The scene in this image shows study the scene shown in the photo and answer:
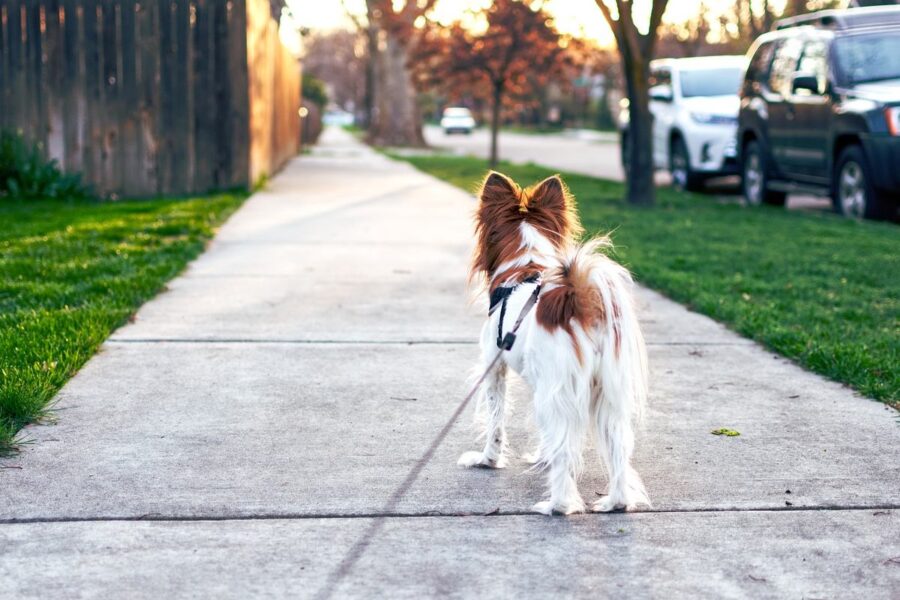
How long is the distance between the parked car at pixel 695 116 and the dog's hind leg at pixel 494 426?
12.1m

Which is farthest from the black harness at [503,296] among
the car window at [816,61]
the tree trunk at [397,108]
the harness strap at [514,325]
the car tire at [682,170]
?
the tree trunk at [397,108]

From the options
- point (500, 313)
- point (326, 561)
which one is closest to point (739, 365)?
point (500, 313)

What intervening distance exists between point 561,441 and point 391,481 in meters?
0.72

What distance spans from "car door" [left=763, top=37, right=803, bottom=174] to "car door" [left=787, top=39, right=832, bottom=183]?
0.09 m

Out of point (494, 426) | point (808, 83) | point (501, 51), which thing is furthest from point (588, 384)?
point (501, 51)

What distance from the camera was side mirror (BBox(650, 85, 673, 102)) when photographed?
17145mm

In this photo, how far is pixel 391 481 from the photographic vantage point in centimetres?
404

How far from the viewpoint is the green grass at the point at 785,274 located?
19.7 feet

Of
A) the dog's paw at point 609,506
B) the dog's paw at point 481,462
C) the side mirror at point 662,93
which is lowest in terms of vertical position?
the dog's paw at point 609,506

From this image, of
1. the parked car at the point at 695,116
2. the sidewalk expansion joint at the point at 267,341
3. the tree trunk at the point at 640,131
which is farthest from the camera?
the parked car at the point at 695,116

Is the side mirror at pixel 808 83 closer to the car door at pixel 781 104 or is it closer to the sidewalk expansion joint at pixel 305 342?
the car door at pixel 781 104

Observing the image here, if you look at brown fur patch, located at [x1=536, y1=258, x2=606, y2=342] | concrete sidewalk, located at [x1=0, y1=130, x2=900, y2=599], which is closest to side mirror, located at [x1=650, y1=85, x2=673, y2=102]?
concrete sidewalk, located at [x1=0, y1=130, x2=900, y2=599]

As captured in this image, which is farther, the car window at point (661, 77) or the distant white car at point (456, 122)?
the distant white car at point (456, 122)

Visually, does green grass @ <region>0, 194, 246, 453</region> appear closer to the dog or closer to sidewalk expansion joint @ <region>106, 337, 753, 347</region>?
sidewalk expansion joint @ <region>106, 337, 753, 347</region>
